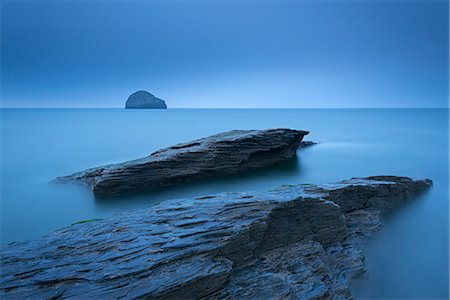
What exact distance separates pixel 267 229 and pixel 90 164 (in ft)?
62.5

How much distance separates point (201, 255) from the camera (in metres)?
6.91

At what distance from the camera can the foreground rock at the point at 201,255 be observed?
20.1ft

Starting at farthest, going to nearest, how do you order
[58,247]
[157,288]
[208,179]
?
[208,179] < [58,247] < [157,288]

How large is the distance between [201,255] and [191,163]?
35.3ft

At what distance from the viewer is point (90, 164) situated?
23547mm

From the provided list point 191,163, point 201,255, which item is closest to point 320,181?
point 191,163

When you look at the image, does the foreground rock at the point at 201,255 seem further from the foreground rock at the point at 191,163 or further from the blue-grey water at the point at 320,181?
the foreground rock at the point at 191,163

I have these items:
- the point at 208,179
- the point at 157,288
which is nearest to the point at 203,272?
the point at 157,288

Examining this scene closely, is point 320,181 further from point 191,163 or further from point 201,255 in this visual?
point 201,255

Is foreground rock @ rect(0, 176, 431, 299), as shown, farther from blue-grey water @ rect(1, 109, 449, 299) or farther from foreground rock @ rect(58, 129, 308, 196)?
foreground rock @ rect(58, 129, 308, 196)

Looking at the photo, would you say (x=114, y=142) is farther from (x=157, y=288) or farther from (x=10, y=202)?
(x=157, y=288)

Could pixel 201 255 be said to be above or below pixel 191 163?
below

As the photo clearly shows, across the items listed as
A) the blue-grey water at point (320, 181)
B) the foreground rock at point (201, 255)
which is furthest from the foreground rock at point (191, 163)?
the foreground rock at point (201, 255)

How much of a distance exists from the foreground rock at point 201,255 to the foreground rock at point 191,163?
6.59m
